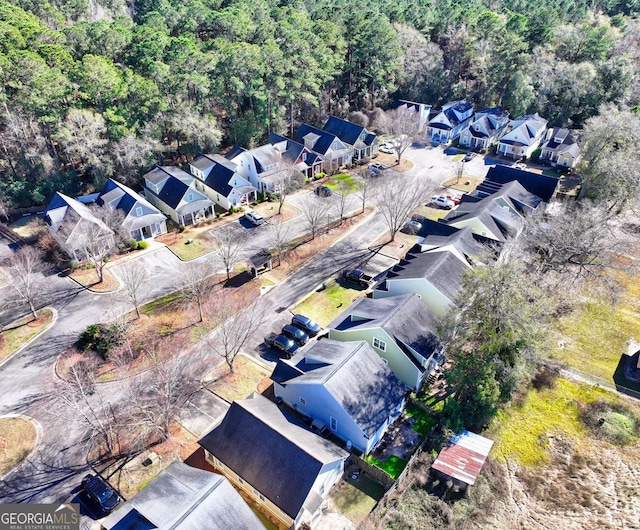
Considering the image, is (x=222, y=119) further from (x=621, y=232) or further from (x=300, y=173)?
(x=621, y=232)

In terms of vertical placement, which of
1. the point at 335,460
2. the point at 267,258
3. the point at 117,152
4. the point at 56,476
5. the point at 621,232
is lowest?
the point at 56,476

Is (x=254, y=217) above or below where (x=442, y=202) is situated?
below

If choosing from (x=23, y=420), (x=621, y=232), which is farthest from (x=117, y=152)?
(x=621, y=232)

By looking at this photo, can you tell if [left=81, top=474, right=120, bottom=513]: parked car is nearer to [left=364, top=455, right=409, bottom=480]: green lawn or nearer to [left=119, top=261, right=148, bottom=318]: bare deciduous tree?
[left=364, top=455, right=409, bottom=480]: green lawn

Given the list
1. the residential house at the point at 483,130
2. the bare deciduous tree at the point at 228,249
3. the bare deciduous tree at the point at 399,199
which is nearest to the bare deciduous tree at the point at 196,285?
the bare deciduous tree at the point at 228,249

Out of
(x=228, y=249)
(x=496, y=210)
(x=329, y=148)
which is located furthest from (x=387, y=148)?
(x=228, y=249)

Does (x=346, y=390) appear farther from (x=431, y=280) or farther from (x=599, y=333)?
(x=599, y=333)

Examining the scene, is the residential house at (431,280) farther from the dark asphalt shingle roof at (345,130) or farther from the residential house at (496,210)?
the dark asphalt shingle roof at (345,130)
